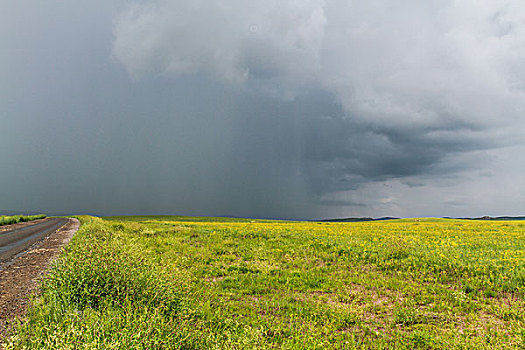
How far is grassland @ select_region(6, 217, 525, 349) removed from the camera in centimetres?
476

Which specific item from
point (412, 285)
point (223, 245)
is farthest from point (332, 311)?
point (223, 245)

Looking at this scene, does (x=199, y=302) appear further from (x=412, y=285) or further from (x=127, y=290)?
(x=412, y=285)

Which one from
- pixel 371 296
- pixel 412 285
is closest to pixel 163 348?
pixel 371 296

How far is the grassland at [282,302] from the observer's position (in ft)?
15.6

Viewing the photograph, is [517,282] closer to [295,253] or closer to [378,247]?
[378,247]

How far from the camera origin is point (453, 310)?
8141 millimetres

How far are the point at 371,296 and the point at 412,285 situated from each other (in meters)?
2.36

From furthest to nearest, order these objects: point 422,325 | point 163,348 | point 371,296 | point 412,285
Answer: point 412,285, point 371,296, point 422,325, point 163,348

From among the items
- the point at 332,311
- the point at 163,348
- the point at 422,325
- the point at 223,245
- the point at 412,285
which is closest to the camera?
the point at 163,348

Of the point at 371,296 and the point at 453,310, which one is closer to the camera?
the point at 453,310

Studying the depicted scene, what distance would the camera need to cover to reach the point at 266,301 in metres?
8.66

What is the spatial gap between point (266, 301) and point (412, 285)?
20.1 feet

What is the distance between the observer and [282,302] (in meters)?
8.55

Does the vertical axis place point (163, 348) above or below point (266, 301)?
above
